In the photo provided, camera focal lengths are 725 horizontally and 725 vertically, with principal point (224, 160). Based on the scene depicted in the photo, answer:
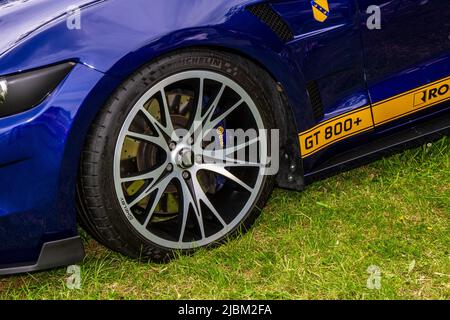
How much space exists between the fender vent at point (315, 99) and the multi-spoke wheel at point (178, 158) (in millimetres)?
200

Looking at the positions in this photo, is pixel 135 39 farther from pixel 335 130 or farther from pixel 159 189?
pixel 335 130

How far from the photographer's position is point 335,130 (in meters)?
3.33

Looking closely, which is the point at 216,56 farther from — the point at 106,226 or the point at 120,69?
the point at 106,226

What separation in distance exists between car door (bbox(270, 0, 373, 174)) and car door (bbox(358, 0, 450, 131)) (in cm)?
6

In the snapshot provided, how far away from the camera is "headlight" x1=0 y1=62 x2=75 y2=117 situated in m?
2.57

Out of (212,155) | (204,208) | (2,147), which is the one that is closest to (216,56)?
(212,155)

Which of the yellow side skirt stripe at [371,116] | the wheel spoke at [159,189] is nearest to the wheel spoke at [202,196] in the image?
the wheel spoke at [159,189]

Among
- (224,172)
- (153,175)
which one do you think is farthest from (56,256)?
(224,172)

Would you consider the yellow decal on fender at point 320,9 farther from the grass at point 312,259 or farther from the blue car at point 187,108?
the grass at point 312,259

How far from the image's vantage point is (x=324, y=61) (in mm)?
3146

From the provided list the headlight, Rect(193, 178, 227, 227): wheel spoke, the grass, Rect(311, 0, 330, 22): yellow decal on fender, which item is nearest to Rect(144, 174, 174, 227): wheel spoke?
Rect(193, 178, 227, 227): wheel spoke

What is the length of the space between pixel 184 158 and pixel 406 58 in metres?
1.19

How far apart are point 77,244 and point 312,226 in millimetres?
1111

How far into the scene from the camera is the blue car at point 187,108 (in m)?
2.62
